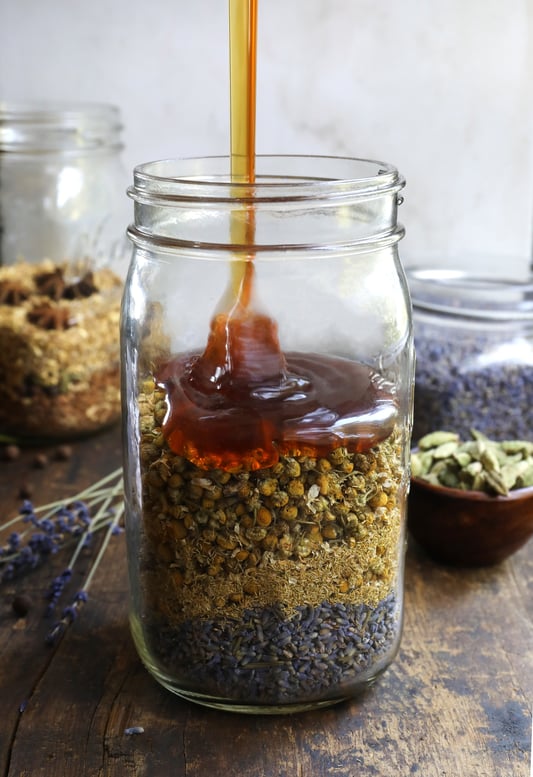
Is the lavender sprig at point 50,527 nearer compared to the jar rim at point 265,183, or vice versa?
the jar rim at point 265,183

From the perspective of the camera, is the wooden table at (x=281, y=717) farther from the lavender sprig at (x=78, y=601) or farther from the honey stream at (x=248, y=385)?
the honey stream at (x=248, y=385)

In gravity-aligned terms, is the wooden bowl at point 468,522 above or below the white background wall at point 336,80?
below

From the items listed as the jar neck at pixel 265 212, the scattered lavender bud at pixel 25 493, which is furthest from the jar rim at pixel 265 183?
the scattered lavender bud at pixel 25 493

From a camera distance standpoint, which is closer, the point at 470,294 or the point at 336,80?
the point at 470,294

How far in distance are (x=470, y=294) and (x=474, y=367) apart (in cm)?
13

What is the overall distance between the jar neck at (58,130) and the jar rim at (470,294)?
466 millimetres

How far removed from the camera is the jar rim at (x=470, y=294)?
1.14m

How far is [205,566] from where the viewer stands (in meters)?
0.69

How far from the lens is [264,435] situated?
0.66 metres

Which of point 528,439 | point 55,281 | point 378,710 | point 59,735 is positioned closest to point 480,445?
point 528,439

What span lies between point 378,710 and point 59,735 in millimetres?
248

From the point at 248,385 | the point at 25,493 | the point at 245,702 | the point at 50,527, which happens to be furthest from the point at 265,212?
the point at 25,493

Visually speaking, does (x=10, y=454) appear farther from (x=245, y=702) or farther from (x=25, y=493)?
(x=245, y=702)

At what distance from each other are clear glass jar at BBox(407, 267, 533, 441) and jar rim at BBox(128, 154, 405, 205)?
0.40 meters
